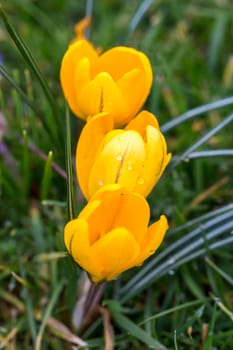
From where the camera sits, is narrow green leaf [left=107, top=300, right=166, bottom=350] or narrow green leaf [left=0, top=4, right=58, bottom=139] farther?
narrow green leaf [left=107, top=300, right=166, bottom=350]

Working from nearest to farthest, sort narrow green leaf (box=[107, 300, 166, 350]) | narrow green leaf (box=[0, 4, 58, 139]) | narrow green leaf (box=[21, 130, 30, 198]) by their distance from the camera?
narrow green leaf (box=[0, 4, 58, 139]) < narrow green leaf (box=[107, 300, 166, 350]) < narrow green leaf (box=[21, 130, 30, 198])

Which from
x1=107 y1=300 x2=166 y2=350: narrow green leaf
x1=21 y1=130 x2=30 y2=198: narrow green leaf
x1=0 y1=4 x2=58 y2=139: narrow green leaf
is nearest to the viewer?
x1=0 y1=4 x2=58 y2=139: narrow green leaf

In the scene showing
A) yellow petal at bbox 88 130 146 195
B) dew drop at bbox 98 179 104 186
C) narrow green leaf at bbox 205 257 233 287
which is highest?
yellow petal at bbox 88 130 146 195

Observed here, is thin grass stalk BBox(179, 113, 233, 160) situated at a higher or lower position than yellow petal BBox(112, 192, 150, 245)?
lower

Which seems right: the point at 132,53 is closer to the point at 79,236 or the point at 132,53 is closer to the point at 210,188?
the point at 79,236

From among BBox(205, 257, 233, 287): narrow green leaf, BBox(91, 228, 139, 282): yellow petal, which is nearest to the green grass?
BBox(205, 257, 233, 287): narrow green leaf

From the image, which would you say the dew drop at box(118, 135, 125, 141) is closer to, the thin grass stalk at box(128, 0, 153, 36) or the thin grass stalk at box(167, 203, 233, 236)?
the thin grass stalk at box(167, 203, 233, 236)

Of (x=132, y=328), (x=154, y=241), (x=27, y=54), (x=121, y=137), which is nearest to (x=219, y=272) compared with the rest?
(x=132, y=328)
